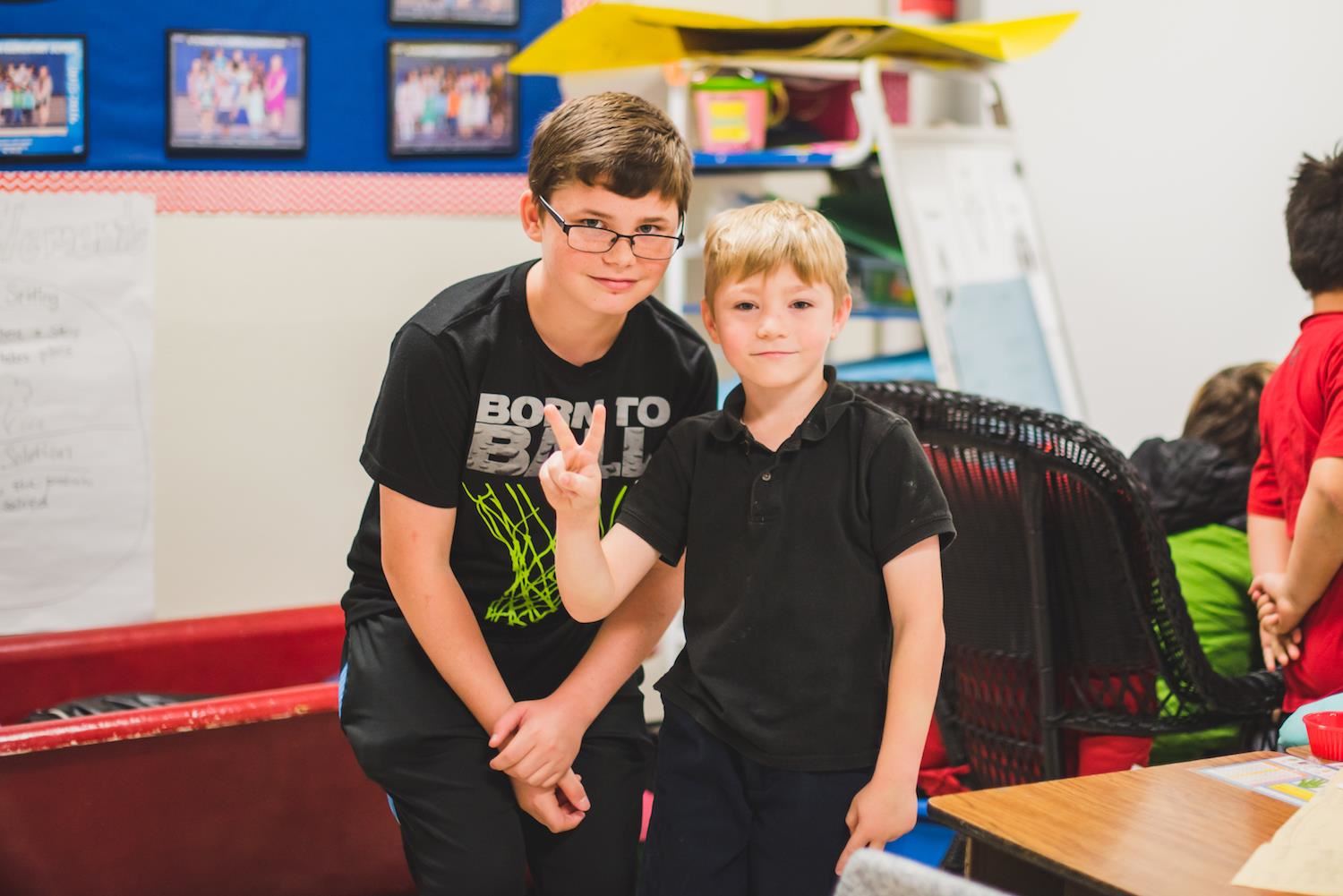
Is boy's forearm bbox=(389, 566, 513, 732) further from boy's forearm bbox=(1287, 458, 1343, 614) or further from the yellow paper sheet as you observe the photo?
the yellow paper sheet

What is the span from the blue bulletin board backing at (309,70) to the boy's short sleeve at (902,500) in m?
2.08

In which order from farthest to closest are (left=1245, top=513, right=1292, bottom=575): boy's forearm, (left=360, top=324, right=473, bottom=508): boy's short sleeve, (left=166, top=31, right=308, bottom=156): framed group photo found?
1. (left=166, top=31, right=308, bottom=156): framed group photo
2. (left=1245, top=513, right=1292, bottom=575): boy's forearm
3. (left=360, top=324, right=473, bottom=508): boy's short sleeve

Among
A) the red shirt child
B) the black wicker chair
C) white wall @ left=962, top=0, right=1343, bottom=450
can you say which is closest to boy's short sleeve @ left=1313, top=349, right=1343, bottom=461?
the red shirt child

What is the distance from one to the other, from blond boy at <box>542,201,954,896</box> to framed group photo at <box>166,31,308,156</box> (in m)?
1.90

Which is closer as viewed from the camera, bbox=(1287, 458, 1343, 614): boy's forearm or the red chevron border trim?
bbox=(1287, 458, 1343, 614): boy's forearm

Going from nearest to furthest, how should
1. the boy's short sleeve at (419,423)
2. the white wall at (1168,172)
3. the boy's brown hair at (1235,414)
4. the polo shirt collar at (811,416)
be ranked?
the polo shirt collar at (811,416)
the boy's short sleeve at (419,423)
the boy's brown hair at (1235,414)
the white wall at (1168,172)

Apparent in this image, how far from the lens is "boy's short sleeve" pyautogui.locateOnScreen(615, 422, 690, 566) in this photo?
4.98 ft

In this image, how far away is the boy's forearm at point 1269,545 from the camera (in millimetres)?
2064

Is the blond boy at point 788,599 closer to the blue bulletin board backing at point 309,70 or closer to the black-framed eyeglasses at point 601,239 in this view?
the black-framed eyeglasses at point 601,239

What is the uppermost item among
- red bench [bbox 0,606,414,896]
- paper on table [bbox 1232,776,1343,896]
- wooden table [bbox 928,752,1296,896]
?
paper on table [bbox 1232,776,1343,896]

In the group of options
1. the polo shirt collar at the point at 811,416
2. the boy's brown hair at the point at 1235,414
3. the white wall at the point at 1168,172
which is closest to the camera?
the polo shirt collar at the point at 811,416

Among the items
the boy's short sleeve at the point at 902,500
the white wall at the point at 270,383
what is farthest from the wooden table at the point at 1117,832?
the white wall at the point at 270,383

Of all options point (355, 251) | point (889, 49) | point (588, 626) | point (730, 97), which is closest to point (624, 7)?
point (730, 97)

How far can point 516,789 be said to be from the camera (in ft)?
5.46
